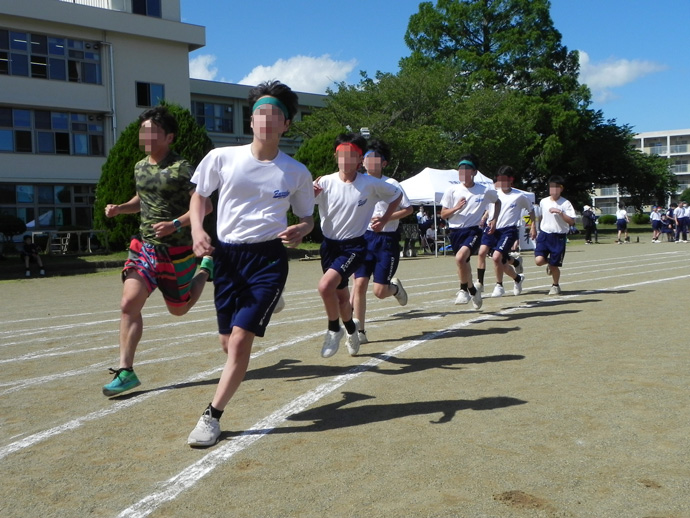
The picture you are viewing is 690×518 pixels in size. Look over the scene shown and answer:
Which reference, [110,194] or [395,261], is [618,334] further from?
[110,194]

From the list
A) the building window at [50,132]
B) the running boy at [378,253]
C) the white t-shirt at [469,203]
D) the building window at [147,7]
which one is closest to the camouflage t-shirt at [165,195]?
the running boy at [378,253]

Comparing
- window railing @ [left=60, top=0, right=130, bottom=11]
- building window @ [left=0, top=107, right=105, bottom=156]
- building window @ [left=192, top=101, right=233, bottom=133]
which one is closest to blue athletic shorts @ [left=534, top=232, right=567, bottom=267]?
building window @ [left=0, top=107, right=105, bottom=156]

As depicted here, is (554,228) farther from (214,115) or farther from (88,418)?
(214,115)

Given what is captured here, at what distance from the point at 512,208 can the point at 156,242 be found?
24.6 ft

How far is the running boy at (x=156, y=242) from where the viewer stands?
5.93 metres

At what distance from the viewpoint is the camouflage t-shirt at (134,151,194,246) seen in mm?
6012

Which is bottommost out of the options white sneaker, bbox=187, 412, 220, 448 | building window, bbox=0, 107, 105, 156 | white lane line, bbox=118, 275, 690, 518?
white lane line, bbox=118, 275, 690, 518

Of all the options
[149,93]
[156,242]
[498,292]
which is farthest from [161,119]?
[149,93]

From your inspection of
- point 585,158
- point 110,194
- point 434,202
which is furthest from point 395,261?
point 585,158

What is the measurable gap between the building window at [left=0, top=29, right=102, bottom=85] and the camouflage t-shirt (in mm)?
31191

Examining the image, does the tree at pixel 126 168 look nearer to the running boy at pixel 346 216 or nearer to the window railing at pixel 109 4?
the window railing at pixel 109 4

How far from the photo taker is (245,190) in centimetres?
486

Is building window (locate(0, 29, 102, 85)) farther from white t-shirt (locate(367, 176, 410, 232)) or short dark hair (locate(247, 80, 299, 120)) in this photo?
short dark hair (locate(247, 80, 299, 120))

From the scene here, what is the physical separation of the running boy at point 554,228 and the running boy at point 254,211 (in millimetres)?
8392
